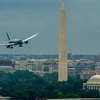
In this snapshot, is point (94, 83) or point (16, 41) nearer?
point (16, 41)

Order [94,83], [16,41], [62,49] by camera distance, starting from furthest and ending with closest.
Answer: [62,49]
[94,83]
[16,41]

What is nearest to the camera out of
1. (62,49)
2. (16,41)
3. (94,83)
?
(16,41)

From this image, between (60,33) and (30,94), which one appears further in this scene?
(60,33)

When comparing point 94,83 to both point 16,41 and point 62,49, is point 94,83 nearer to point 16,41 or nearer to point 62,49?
point 62,49

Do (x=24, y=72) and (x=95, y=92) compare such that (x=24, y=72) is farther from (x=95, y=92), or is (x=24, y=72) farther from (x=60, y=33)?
(x=95, y=92)

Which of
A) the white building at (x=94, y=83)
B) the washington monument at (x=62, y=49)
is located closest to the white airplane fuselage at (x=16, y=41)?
the white building at (x=94, y=83)

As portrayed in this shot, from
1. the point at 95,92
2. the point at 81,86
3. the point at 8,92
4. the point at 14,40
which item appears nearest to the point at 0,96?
the point at 8,92

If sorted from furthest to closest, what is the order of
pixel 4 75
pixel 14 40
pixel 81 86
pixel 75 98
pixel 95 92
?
pixel 4 75 → pixel 81 86 → pixel 95 92 → pixel 75 98 → pixel 14 40

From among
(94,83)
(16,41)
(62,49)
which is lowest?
(94,83)

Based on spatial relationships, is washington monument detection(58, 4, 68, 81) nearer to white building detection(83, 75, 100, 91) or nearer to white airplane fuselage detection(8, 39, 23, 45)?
white building detection(83, 75, 100, 91)


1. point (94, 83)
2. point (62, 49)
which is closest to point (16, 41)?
point (94, 83)

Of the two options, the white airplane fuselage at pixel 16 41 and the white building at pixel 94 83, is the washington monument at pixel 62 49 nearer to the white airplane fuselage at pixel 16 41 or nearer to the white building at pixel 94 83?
the white building at pixel 94 83
